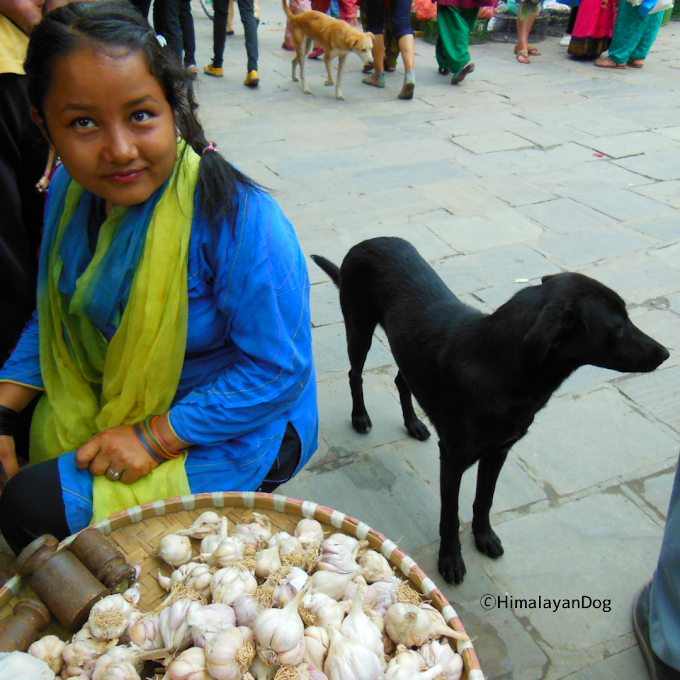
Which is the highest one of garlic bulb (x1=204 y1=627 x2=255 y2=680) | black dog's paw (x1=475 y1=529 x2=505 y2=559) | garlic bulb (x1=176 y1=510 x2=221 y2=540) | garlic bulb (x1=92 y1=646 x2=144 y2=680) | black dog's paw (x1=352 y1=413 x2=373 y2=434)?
garlic bulb (x1=204 y1=627 x2=255 y2=680)

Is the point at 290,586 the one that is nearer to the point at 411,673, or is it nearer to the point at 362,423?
the point at 411,673

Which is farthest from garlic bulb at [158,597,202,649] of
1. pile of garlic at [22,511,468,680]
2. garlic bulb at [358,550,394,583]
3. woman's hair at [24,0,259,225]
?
woman's hair at [24,0,259,225]

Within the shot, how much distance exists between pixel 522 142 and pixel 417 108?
1.49 m

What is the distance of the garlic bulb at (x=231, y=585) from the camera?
134cm

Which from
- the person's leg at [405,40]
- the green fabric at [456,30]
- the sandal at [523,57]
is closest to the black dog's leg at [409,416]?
the person's leg at [405,40]

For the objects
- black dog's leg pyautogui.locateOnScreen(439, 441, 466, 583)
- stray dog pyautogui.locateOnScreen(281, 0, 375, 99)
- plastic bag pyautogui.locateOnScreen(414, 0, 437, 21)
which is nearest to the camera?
black dog's leg pyautogui.locateOnScreen(439, 441, 466, 583)

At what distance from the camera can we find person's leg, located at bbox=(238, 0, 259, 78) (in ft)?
24.5

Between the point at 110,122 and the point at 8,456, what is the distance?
1038mm

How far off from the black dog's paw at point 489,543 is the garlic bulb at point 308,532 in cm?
102

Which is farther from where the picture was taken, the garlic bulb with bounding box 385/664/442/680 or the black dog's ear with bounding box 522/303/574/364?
the black dog's ear with bounding box 522/303/574/364

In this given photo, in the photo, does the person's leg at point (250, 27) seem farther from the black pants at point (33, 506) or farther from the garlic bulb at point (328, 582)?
the garlic bulb at point (328, 582)

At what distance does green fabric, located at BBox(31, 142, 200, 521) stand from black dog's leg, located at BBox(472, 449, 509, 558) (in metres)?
1.07

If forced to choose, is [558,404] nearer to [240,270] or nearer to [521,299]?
[521,299]

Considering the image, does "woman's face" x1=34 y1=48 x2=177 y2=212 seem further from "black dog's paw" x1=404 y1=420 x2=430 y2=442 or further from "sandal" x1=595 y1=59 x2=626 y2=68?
"sandal" x1=595 y1=59 x2=626 y2=68
